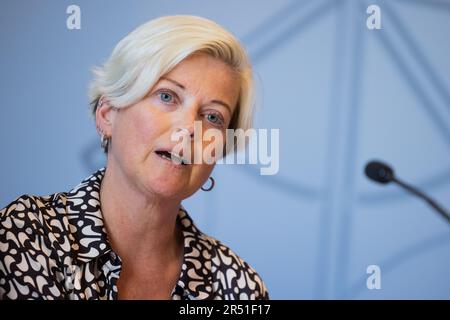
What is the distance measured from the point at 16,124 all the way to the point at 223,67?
49cm

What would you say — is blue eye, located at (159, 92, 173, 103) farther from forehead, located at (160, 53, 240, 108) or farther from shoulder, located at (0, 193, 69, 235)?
shoulder, located at (0, 193, 69, 235)

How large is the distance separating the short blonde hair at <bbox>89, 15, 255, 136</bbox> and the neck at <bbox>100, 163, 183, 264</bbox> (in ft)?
0.49

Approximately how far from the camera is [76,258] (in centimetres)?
127

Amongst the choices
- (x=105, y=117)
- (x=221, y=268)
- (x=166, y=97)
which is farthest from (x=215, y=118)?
(x=221, y=268)

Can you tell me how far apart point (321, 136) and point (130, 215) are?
618mm

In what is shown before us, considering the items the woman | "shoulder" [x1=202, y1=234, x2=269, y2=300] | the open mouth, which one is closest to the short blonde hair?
the woman

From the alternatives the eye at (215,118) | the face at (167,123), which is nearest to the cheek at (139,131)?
the face at (167,123)

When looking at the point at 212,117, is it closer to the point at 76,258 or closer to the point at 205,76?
the point at 205,76

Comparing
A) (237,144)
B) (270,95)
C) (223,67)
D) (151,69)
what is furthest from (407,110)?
(151,69)

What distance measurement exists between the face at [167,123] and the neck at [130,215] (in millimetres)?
25

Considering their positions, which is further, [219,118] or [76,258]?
[219,118]

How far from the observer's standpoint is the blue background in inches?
61.9

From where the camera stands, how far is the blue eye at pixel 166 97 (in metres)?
1.32

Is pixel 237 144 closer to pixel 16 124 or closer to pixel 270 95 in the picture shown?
pixel 270 95
